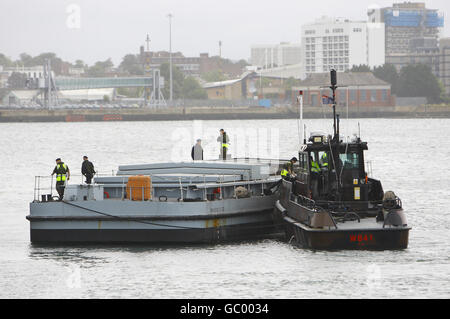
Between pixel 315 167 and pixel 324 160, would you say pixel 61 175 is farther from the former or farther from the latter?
pixel 324 160

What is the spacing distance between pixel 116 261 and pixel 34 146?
84945mm

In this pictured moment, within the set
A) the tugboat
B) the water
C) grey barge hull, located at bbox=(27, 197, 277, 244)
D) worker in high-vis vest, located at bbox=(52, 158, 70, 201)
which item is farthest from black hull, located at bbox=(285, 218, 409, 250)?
worker in high-vis vest, located at bbox=(52, 158, 70, 201)

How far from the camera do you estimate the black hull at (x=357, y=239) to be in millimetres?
27500

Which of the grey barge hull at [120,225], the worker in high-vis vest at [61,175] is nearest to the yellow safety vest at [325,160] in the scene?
the grey barge hull at [120,225]

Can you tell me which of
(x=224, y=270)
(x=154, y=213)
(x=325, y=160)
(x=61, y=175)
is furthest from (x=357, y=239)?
(x=61, y=175)

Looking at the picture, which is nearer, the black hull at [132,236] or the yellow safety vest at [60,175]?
the black hull at [132,236]

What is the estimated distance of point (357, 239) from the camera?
90.4ft

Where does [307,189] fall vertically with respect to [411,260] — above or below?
above

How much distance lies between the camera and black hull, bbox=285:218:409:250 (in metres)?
27.5

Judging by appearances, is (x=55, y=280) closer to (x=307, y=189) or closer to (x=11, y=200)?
→ (x=307, y=189)

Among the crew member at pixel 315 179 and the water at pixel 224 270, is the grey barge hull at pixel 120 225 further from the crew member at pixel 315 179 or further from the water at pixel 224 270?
the crew member at pixel 315 179

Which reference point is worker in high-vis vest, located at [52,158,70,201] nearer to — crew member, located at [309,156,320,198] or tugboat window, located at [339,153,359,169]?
crew member, located at [309,156,320,198]
